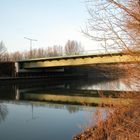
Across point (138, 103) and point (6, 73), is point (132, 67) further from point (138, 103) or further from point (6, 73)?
point (6, 73)

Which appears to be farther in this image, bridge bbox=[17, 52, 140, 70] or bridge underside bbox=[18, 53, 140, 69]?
bridge underside bbox=[18, 53, 140, 69]

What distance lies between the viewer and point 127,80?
5.52 m

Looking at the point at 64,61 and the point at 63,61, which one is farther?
the point at 63,61

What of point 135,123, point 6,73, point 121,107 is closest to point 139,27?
point 121,107

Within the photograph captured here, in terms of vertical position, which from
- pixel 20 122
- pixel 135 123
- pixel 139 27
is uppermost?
pixel 139 27

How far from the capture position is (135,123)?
6.02 m

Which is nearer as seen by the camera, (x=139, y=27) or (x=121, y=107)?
(x=139, y=27)

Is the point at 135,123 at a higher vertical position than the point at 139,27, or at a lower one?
lower

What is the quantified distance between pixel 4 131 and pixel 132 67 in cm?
1433

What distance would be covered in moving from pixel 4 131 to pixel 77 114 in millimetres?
7820

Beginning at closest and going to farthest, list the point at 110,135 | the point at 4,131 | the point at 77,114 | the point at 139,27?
the point at 139,27 → the point at 110,135 → the point at 4,131 → the point at 77,114

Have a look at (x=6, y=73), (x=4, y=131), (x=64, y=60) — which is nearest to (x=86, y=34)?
(x=4, y=131)

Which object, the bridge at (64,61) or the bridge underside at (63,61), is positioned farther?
the bridge underside at (63,61)

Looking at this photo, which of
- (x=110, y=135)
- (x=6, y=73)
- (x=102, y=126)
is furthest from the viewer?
(x=6, y=73)
